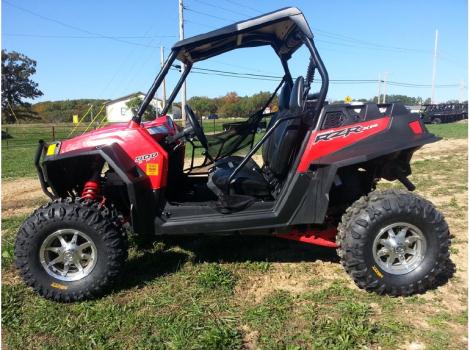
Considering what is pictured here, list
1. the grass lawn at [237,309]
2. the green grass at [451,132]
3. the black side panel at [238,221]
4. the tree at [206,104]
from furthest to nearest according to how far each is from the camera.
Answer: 1. the tree at [206,104]
2. the green grass at [451,132]
3. the black side panel at [238,221]
4. the grass lawn at [237,309]

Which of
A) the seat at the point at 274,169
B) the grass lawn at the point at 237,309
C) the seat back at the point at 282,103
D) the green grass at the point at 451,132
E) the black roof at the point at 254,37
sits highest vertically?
the black roof at the point at 254,37

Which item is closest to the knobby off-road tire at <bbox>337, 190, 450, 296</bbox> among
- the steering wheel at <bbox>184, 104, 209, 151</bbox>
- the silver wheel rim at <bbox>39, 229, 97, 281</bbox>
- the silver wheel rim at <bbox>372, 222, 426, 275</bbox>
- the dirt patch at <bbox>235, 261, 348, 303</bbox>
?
the silver wheel rim at <bbox>372, 222, 426, 275</bbox>

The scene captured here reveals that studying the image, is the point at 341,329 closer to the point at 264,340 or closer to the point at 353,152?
the point at 264,340

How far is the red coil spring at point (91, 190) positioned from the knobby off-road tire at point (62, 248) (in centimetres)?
28

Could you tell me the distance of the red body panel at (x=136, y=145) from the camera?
3.62 metres

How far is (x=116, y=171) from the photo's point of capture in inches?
134

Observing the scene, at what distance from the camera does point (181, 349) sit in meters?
2.79

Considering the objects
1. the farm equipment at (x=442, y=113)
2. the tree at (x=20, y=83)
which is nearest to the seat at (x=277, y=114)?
the farm equipment at (x=442, y=113)

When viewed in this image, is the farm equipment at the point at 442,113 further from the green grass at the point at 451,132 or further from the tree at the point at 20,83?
the tree at the point at 20,83

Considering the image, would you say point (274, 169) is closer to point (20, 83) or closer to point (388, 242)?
point (388, 242)

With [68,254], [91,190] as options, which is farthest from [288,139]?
[68,254]

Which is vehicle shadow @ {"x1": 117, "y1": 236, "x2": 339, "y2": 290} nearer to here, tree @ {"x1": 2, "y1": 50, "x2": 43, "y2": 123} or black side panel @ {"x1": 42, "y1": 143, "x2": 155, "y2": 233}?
black side panel @ {"x1": 42, "y1": 143, "x2": 155, "y2": 233}

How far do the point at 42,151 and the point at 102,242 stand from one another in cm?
100

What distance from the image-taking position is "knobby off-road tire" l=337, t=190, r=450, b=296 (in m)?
3.43
